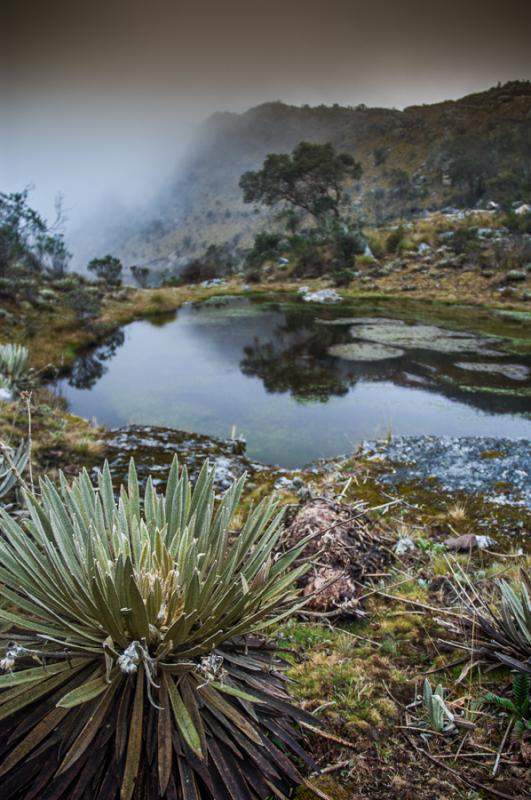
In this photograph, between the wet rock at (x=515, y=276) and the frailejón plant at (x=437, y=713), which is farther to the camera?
the wet rock at (x=515, y=276)

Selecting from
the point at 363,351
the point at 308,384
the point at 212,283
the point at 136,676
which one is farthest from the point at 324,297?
the point at 136,676

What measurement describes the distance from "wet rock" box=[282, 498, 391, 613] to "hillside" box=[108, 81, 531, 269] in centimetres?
3981

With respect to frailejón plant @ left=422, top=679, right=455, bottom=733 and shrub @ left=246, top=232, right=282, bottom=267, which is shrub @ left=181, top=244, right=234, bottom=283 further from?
frailejón plant @ left=422, top=679, right=455, bottom=733

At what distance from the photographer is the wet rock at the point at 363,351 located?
1305 cm

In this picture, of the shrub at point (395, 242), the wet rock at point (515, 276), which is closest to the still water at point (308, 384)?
the wet rock at point (515, 276)

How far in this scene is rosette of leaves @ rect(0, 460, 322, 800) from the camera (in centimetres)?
122

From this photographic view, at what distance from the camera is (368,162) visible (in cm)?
8144

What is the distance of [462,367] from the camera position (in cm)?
1173

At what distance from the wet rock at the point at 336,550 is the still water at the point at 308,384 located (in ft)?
11.0

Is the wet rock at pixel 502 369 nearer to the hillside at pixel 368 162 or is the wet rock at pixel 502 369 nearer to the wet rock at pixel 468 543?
the wet rock at pixel 468 543

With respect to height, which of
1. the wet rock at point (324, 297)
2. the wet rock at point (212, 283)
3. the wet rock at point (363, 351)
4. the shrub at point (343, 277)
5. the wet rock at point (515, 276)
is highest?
the wet rock at point (212, 283)

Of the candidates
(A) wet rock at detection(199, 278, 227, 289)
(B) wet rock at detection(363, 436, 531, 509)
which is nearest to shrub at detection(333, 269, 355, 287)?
(A) wet rock at detection(199, 278, 227, 289)

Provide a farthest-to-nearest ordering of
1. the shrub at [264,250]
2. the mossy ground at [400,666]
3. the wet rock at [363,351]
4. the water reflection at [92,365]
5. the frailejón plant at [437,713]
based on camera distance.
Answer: the shrub at [264,250] < the wet rock at [363,351] < the water reflection at [92,365] < the frailejón plant at [437,713] < the mossy ground at [400,666]

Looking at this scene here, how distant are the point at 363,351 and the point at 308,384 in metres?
3.61
